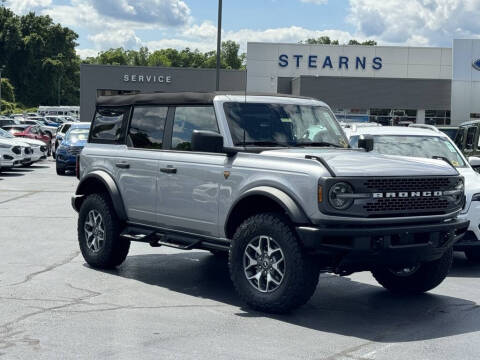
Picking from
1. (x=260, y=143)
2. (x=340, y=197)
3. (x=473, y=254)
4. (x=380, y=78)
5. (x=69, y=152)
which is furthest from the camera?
(x=380, y=78)

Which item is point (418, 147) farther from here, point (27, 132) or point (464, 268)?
point (27, 132)

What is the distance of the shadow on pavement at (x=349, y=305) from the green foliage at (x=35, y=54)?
110 meters

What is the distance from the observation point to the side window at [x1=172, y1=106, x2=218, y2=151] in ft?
27.3

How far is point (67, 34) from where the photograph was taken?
121 metres

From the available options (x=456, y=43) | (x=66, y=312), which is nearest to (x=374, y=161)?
(x=66, y=312)

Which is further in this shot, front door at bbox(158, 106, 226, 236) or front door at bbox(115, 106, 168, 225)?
front door at bbox(115, 106, 168, 225)

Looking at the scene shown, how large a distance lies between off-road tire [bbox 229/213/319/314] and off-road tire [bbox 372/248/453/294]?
4.22ft

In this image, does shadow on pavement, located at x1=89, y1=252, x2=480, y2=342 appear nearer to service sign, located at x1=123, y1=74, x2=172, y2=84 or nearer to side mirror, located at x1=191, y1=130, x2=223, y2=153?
side mirror, located at x1=191, y1=130, x2=223, y2=153

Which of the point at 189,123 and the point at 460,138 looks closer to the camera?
A: the point at 189,123

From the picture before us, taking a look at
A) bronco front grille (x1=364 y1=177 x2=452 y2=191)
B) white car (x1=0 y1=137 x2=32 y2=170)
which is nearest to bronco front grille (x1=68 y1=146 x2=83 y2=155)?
white car (x1=0 y1=137 x2=32 y2=170)

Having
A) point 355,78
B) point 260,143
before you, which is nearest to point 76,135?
point 260,143

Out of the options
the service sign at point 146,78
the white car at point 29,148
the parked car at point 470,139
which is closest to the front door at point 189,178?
the parked car at point 470,139

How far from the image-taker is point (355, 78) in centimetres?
5191

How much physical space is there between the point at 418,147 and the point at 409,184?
15.4 ft
